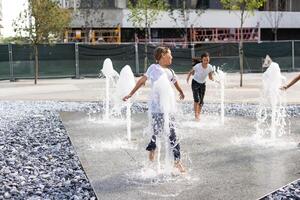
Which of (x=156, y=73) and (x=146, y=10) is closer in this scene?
(x=156, y=73)

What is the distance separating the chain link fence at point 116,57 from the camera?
2931 cm

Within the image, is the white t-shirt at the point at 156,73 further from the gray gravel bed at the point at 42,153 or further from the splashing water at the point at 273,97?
the splashing water at the point at 273,97

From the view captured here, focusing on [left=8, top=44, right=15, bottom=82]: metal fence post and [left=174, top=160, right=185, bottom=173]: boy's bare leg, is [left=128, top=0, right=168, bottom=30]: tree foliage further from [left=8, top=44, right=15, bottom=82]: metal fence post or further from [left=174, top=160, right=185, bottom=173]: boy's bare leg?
[left=174, top=160, right=185, bottom=173]: boy's bare leg

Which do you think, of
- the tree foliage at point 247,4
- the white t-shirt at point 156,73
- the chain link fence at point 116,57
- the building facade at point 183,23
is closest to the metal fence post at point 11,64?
the chain link fence at point 116,57

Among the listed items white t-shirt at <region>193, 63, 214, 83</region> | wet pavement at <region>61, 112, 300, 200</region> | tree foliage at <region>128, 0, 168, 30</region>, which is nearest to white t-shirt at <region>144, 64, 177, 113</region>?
wet pavement at <region>61, 112, 300, 200</region>

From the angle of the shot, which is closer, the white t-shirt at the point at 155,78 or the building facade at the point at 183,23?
the white t-shirt at the point at 155,78

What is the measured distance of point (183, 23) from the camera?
48312 millimetres

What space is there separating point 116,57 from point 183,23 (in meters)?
18.1

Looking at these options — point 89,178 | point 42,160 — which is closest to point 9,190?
point 89,178

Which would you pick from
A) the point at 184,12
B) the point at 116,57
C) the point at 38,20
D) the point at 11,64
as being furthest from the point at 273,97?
the point at 184,12

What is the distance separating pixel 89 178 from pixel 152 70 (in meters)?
1.66

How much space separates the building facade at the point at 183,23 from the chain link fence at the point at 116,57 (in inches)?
519

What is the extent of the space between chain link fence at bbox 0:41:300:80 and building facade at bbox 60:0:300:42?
13.2 meters

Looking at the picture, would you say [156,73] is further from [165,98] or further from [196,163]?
[196,163]
